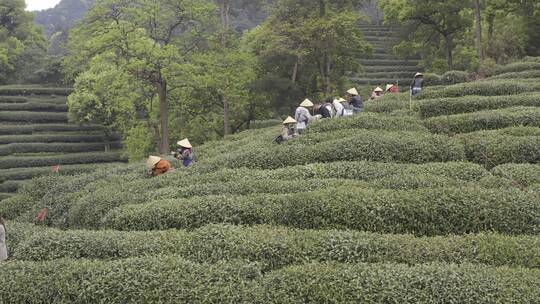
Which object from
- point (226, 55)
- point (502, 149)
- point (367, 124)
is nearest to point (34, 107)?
point (226, 55)

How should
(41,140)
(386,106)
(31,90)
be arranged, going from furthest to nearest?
(31,90) < (41,140) < (386,106)

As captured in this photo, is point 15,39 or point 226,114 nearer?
point 226,114

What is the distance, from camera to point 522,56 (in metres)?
32.9

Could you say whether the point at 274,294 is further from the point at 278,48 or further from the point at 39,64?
the point at 39,64

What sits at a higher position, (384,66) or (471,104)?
(384,66)

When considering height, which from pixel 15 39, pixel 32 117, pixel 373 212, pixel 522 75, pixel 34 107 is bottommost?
pixel 373 212

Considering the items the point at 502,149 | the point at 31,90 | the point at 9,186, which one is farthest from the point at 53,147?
the point at 502,149

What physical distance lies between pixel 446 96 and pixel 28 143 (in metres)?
31.0

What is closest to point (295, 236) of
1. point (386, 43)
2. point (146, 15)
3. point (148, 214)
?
point (148, 214)

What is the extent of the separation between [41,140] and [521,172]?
3610 cm

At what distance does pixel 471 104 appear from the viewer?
17906mm

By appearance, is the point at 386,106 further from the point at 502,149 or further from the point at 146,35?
the point at 146,35

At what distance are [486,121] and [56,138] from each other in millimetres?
33535

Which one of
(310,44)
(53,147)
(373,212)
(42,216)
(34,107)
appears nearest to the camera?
(373,212)
